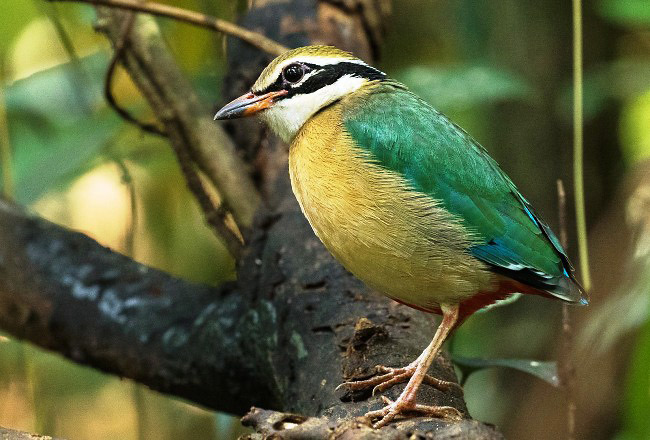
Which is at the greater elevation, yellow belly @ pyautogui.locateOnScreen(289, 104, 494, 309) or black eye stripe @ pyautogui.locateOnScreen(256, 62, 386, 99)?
black eye stripe @ pyautogui.locateOnScreen(256, 62, 386, 99)

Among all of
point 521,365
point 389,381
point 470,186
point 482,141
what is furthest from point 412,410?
point 482,141

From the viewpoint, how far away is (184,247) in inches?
216

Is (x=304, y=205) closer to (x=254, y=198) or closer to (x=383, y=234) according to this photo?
(x=383, y=234)

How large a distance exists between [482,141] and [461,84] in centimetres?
171

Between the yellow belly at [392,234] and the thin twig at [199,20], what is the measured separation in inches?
50.5

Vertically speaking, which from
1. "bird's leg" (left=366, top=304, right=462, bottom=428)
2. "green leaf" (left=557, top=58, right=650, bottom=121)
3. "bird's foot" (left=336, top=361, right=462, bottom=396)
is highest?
"green leaf" (left=557, top=58, right=650, bottom=121)

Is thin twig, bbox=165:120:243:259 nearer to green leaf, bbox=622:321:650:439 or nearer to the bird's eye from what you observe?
the bird's eye

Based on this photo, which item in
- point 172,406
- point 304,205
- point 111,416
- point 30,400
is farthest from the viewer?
point 111,416

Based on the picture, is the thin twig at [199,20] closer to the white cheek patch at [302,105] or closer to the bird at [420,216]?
the white cheek patch at [302,105]

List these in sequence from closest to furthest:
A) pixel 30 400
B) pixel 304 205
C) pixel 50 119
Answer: pixel 304 205, pixel 30 400, pixel 50 119

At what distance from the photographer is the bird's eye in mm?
3324

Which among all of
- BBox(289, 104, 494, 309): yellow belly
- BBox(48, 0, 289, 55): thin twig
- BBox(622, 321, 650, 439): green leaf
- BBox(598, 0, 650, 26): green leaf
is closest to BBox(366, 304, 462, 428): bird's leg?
BBox(289, 104, 494, 309): yellow belly

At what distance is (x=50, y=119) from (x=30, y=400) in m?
1.61

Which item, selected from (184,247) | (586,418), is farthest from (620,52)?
(184,247)
